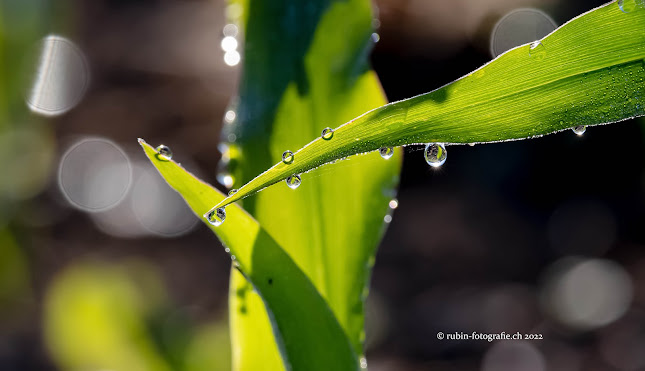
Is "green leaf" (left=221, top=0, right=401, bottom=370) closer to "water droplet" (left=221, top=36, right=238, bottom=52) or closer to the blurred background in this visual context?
"water droplet" (left=221, top=36, right=238, bottom=52)

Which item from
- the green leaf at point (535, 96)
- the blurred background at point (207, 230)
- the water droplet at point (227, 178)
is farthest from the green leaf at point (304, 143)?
the blurred background at point (207, 230)

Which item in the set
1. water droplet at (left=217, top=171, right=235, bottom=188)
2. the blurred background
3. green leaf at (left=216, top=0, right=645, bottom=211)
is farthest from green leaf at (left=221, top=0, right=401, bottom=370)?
the blurred background

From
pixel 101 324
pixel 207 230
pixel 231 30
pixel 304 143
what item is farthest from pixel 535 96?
pixel 207 230

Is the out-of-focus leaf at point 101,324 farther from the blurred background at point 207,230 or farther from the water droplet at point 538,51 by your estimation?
the water droplet at point 538,51

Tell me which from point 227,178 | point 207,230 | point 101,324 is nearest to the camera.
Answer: point 227,178

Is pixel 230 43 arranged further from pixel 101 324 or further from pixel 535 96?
pixel 101 324

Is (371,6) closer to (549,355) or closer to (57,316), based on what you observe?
(57,316)
